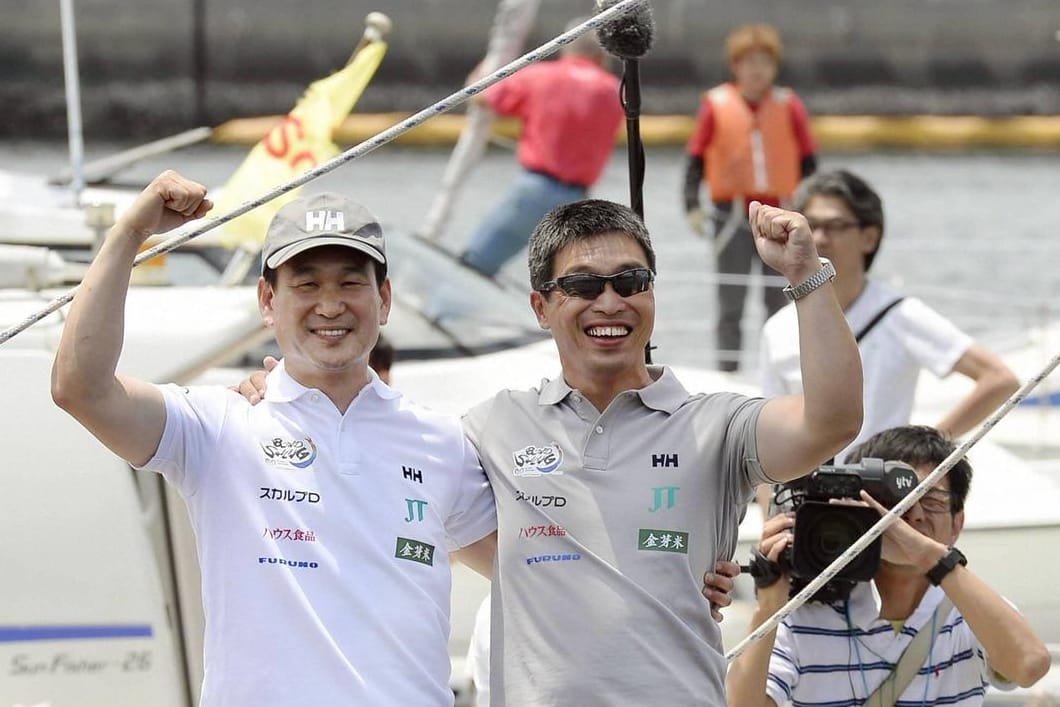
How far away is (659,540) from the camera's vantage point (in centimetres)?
276

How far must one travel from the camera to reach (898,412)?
460 cm

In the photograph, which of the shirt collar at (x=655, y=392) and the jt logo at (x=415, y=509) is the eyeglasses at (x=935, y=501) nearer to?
the shirt collar at (x=655, y=392)

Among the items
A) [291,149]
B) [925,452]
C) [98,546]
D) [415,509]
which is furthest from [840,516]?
[291,149]

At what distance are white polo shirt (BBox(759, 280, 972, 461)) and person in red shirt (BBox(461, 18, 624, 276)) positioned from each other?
3055 millimetres

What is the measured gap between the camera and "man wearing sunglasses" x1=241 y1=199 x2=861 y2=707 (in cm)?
266

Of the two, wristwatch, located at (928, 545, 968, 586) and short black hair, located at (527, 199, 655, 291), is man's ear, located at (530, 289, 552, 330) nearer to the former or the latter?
short black hair, located at (527, 199, 655, 291)

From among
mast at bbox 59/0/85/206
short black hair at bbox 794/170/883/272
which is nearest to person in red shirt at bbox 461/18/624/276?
mast at bbox 59/0/85/206

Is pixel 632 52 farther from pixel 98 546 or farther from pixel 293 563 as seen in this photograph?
pixel 98 546

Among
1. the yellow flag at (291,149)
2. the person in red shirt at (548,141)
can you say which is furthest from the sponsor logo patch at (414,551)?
the person in red shirt at (548,141)

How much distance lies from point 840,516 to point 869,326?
1355 millimetres

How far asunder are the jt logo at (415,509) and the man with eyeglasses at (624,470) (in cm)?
16

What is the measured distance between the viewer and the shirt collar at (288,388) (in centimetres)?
279

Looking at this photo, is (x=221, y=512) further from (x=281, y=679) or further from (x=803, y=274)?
(x=803, y=274)

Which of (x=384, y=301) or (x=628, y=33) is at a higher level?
(x=628, y=33)
